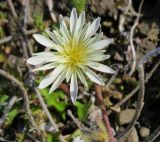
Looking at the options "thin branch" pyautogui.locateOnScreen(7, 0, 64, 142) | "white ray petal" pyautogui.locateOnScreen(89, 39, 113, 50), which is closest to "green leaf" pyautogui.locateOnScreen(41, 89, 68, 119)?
"thin branch" pyautogui.locateOnScreen(7, 0, 64, 142)

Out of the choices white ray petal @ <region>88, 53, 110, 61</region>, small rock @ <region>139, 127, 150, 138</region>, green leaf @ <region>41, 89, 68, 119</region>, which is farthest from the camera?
green leaf @ <region>41, 89, 68, 119</region>

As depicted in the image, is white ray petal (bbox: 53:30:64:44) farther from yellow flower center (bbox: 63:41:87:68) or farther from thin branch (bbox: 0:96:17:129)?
thin branch (bbox: 0:96:17:129)

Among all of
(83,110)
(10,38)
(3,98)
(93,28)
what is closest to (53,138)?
(83,110)

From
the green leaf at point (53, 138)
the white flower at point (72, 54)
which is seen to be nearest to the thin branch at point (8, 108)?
the green leaf at point (53, 138)

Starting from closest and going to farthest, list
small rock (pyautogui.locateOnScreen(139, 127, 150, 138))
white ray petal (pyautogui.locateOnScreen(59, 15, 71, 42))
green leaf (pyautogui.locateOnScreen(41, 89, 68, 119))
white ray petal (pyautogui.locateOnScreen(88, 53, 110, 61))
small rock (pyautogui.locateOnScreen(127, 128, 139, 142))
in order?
white ray petal (pyautogui.locateOnScreen(88, 53, 110, 61))
white ray petal (pyautogui.locateOnScreen(59, 15, 71, 42))
small rock (pyautogui.locateOnScreen(127, 128, 139, 142))
small rock (pyautogui.locateOnScreen(139, 127, 150, 138))
green leaf (pyautogui.locateOnScreen(41, 89, 68, 119))

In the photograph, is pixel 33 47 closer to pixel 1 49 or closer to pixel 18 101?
pixel 1 49

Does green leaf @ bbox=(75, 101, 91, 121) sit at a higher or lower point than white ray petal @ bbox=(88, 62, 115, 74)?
lower

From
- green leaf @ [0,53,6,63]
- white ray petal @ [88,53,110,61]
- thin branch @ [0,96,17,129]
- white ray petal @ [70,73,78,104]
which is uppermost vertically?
green leaf @ [0,53,6,63]

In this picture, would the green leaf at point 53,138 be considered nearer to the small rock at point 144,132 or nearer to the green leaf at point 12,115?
the green leaf at point 12,115
